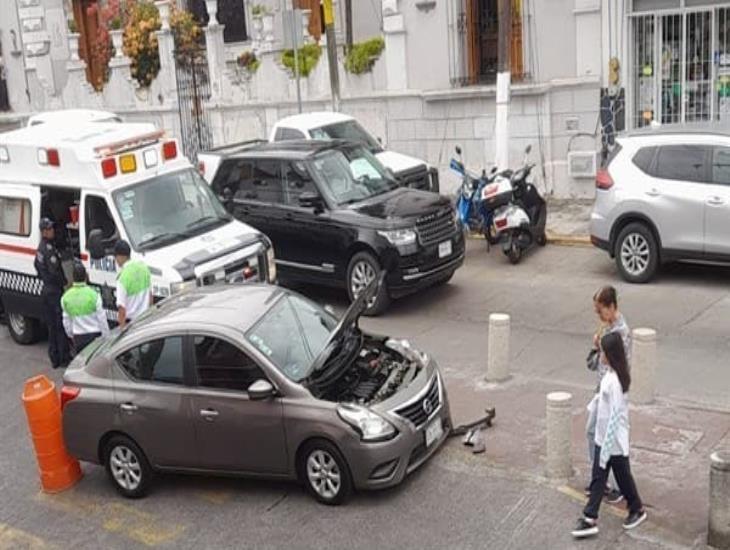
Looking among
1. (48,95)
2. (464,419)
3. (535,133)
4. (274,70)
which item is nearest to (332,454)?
(464,419)

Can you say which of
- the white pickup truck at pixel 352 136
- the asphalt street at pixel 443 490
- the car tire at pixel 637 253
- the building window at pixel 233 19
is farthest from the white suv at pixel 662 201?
the building window at pixel 233 19

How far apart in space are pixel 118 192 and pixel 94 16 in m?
19.0

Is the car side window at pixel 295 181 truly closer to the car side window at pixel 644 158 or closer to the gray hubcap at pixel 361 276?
the gray hubcap at pixel 361 276

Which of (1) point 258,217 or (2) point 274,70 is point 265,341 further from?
(2) point 274,70

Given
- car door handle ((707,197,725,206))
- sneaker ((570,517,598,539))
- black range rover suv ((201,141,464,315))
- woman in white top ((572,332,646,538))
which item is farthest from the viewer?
black range rover suv ((201,141,464,315))

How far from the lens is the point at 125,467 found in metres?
8.81

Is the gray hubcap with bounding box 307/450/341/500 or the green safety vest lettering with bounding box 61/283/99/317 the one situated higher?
the green safety vest lettering with bounding box 61/283/99/317

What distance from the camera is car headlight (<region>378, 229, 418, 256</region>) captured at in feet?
42.5

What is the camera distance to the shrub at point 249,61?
74.4ft

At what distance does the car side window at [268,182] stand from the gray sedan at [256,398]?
5.32m

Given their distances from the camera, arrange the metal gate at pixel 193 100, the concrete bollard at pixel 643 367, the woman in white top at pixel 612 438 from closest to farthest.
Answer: the woman in white top at pixel 612 438
the concrete bollard at pixel 643 367
the metal gate at pixel 193 100

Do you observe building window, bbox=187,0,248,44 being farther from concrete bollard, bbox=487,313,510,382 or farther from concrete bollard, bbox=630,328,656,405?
concrete bollard, bbox=630,328,656,405

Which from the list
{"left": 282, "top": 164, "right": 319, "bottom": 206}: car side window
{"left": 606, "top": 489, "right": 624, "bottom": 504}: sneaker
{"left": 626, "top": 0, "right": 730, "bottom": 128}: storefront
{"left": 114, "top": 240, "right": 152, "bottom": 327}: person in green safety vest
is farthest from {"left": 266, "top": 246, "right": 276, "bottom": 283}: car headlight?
{"left": 626, "top": 0, "right": 730, "bottom": 128}: storefront

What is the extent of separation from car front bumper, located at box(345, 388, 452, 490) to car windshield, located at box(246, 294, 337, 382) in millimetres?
853
